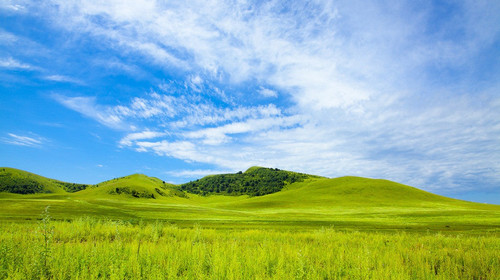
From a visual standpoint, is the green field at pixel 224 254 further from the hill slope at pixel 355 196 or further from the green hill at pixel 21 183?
the green hill at pixel 21 183

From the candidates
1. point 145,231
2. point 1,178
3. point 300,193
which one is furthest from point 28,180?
point 145,231

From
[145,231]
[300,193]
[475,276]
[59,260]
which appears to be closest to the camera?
[59,260]

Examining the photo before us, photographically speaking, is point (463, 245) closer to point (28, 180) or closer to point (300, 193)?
point (300, 193)

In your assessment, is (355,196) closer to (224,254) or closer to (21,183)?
(224,254)

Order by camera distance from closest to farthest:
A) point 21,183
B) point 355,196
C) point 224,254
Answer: point 224,254
point 355,196
point 21,183

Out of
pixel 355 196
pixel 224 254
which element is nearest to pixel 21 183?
pixel 355 196

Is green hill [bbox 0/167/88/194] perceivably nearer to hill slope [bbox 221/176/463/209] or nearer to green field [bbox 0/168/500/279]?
A: hill slope [bbox 221/176/463/209]

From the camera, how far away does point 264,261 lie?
895 centimetres

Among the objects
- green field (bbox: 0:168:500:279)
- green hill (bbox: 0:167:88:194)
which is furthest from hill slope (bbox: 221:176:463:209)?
green hill (bbox: 0:167:88:194)

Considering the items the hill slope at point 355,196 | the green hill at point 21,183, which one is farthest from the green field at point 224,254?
the green hill at point 21,183

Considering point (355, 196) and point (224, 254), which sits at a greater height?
point (355, 196)

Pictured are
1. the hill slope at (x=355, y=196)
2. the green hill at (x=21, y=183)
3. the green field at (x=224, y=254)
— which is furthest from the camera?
the green hill at (x=21, y=183)

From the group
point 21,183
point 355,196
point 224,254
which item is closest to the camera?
point 224,254

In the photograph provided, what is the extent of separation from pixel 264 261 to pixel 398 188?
124 m
